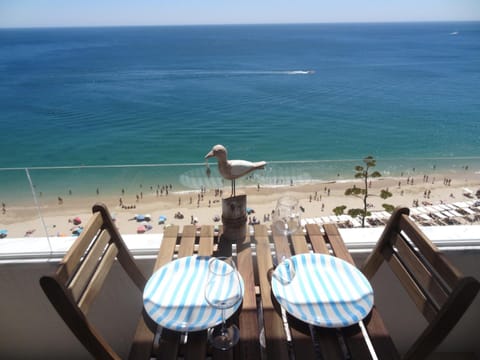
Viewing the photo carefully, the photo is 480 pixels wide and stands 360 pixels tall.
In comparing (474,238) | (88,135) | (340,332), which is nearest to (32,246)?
(340,332)

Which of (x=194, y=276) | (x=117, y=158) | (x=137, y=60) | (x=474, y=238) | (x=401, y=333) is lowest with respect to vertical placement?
(x=117, y=158)

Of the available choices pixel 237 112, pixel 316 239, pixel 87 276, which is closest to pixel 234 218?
pixel 316 239

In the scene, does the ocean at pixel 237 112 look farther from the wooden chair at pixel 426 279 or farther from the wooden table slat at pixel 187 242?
the wooden chair at pixel 426 279

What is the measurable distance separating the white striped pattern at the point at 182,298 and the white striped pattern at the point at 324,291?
200 millimetres

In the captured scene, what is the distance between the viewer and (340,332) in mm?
1121

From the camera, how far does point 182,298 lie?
1.26m

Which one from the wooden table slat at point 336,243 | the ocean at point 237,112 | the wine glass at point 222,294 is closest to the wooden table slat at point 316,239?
the wooden table slat at point 336,243

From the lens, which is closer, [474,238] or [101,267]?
[101,267]

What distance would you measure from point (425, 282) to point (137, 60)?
58978mm

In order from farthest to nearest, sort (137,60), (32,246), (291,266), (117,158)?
1. (137,60)
2. (117,158)
3. (32,246)
4. (291,266)

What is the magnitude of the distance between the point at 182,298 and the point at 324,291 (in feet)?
1.81

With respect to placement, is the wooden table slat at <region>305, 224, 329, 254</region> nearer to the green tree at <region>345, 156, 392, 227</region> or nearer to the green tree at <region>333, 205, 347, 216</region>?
the green tree at <region>345, 156, 392, 227</region>

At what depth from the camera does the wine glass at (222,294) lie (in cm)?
109

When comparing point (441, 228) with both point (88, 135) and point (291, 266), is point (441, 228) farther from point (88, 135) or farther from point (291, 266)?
point (88, 135)
